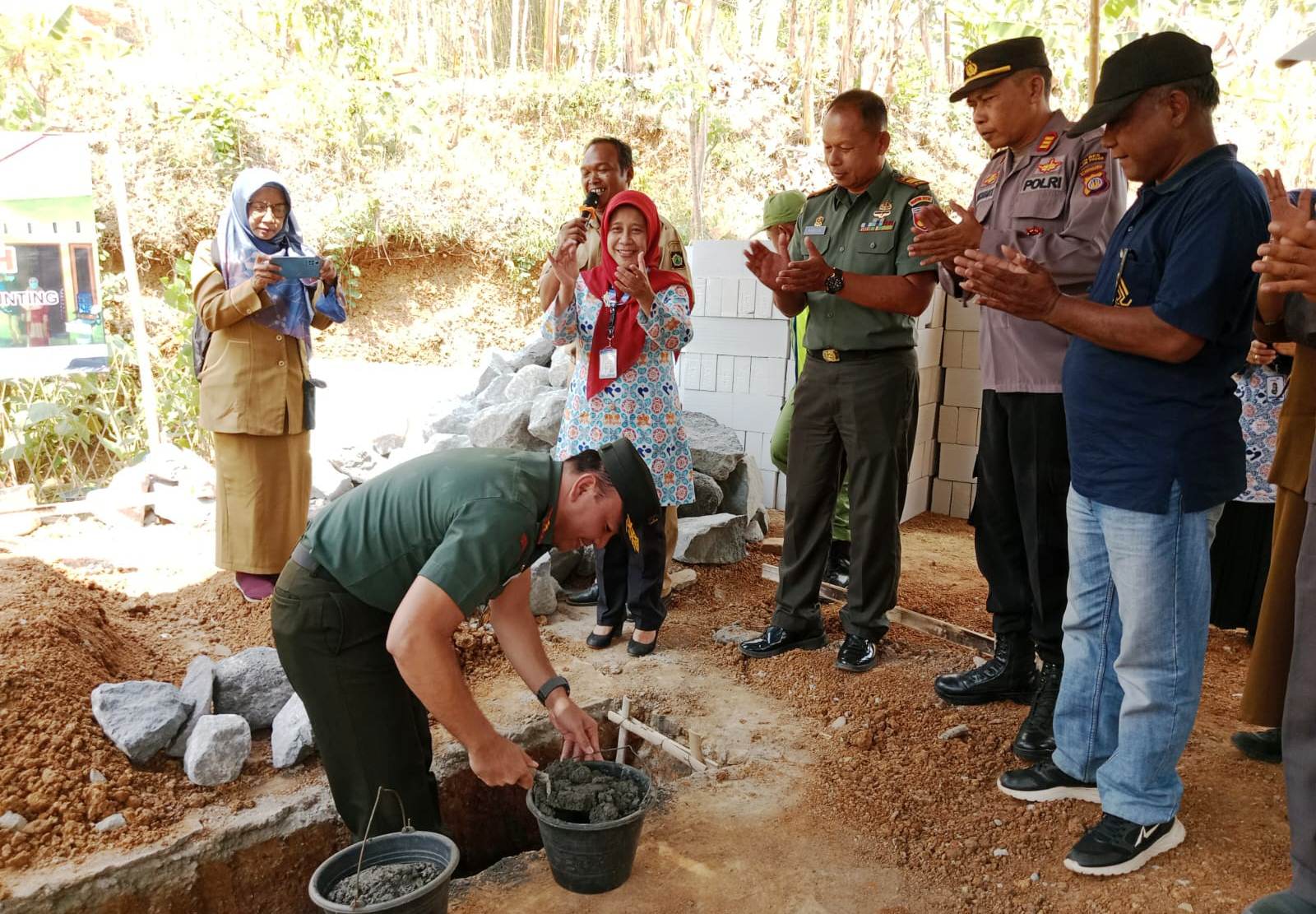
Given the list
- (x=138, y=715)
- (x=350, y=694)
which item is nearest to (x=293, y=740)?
(x=138, y=715)

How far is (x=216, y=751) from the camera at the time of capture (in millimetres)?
2750

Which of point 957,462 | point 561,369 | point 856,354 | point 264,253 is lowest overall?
point 957,462

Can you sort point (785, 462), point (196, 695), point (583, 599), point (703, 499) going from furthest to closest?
point (703, 499), point (785, 462), point (583, 599), point (196, 695)

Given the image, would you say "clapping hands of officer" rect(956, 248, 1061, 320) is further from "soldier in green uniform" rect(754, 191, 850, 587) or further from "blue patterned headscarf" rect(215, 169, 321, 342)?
"blue patterned headscarf" rect(215, 169, 321, 342)

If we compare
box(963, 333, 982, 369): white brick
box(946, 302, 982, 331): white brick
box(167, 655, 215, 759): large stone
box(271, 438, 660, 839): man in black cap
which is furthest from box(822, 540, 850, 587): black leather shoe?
box(167, 655, 215, 759): large stone

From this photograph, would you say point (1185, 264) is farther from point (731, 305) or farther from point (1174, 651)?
point (731, 305)

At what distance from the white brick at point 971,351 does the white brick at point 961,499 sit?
812 mm

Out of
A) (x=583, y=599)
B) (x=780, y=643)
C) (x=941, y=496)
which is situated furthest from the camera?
(x=941, y=496)

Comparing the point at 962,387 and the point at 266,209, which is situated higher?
the point at 266,209

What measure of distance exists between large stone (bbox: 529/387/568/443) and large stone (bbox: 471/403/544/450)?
0.11m

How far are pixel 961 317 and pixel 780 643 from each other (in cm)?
315

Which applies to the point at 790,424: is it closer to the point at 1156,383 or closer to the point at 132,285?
the point at 1156,383

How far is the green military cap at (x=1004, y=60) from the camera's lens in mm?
2734

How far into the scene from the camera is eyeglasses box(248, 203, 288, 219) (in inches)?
155
